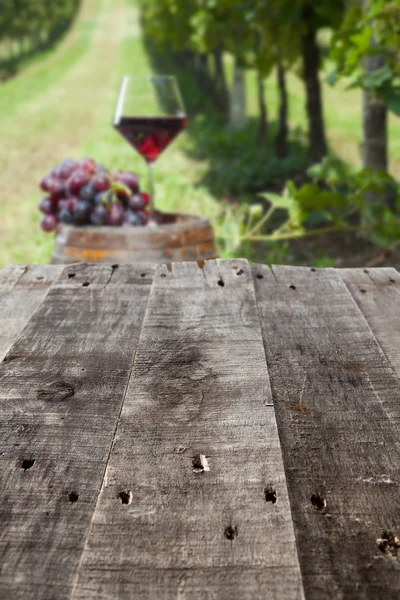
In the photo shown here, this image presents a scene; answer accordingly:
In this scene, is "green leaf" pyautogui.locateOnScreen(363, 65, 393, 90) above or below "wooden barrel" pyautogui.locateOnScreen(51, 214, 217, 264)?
above

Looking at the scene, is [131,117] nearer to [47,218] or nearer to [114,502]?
[47,218]

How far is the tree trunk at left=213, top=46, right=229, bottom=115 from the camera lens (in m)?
15.7

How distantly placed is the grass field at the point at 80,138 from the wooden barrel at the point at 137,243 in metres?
2.82

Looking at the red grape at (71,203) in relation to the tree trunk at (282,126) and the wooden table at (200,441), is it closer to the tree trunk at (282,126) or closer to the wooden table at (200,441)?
the wooden table at (200,441)

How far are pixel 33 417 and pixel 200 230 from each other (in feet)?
5.43

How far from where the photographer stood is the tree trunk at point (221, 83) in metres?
15.7

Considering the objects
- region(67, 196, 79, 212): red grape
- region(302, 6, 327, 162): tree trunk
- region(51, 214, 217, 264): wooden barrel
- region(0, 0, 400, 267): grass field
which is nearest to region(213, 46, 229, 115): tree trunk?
region(0, 0, 400, 267): grass field

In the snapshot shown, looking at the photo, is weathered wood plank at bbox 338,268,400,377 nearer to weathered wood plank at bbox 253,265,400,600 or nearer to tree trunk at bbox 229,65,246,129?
weathered wood plank at bbox 253,265,400,600

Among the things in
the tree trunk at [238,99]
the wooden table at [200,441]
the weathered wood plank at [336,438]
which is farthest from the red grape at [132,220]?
the tree trunk at [238,99]

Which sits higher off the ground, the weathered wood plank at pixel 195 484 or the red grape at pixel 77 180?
the weathered wood plank at pixel 195 484

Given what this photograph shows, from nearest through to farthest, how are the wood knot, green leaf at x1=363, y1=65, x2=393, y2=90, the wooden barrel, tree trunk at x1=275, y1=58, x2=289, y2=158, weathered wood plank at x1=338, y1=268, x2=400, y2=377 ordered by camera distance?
the wood knot, weathered wood plank at x1=338, y1=268, x2=400, y2=377, the wooden barrel, green leaf at x1=363, y1=65, x2=393, y2=90, tree trunk at x1=275, y1=58, x2=289, y2=158

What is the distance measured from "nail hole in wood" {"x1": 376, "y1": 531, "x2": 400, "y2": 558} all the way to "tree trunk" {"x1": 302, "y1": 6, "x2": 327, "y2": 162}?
23.9 ft

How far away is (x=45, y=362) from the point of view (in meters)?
1.17

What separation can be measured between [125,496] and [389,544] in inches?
11.7
